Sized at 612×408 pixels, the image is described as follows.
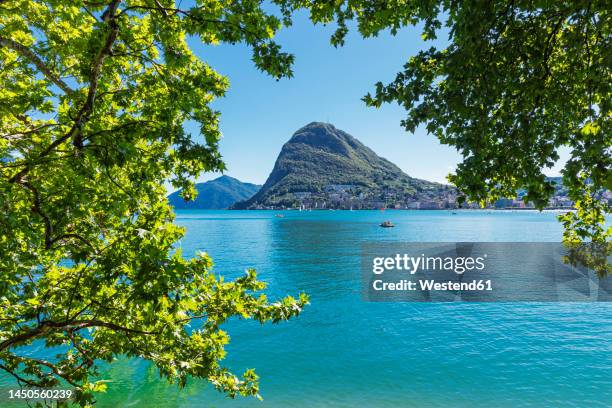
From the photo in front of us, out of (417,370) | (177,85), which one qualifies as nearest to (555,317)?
(417,370)

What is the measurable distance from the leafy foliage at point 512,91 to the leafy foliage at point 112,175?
121 inches

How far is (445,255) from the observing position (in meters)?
64.3

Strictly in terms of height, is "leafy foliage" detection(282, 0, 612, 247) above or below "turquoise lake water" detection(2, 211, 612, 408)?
above

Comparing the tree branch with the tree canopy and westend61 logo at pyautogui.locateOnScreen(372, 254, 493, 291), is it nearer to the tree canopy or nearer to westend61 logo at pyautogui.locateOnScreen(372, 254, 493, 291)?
the tree canopy

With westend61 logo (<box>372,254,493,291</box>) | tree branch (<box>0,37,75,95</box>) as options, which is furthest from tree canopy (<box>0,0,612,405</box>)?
westend61 logo (<box>372,254,493,291</box>)

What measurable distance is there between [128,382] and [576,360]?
30100mm

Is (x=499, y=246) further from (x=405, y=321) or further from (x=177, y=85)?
(x=177, y=85)

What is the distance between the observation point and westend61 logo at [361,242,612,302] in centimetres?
3797

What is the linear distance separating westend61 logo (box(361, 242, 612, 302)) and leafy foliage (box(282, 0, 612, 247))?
26893 millimetres

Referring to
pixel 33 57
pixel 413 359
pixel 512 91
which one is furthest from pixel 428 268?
pixel 33 57

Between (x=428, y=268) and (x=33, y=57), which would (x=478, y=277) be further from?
(x=33, y=57)

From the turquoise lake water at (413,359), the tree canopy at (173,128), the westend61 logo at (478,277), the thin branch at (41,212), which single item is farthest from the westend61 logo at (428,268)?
the thin branch at (41,212)

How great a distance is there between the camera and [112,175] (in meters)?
7.30

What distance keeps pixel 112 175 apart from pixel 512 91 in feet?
27.8
